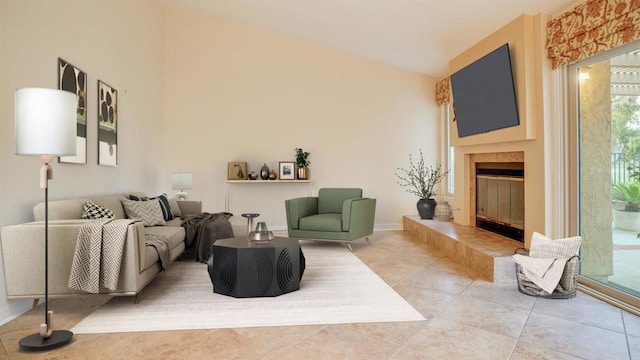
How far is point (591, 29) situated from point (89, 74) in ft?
15.5

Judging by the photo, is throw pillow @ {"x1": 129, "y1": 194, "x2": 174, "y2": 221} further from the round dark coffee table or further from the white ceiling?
the white ceiling

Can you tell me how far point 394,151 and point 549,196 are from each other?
339 centimetres

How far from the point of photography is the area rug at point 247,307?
2.58 metres

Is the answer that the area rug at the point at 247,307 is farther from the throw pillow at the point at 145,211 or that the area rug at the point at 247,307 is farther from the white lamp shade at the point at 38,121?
the white lamp shade at the point at 38,121

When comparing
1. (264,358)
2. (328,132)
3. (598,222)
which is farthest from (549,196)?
(328,132)

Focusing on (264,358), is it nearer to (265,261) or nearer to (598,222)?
(265,261)

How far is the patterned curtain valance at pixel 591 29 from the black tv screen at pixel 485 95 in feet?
1.60

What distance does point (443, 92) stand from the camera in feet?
21.8

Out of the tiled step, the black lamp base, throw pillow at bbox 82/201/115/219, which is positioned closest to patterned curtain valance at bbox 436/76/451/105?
the tiled step

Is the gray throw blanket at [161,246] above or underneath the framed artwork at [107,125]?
underneath

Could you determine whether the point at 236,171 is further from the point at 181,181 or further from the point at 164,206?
the point at 164,206

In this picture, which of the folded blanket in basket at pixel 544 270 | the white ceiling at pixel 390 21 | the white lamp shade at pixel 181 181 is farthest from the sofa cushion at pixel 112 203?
the folded blanket in basket at pixel 544 270

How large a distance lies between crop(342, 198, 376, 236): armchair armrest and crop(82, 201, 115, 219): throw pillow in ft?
8.75

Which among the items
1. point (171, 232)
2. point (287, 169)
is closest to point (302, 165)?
point (287, 169)
